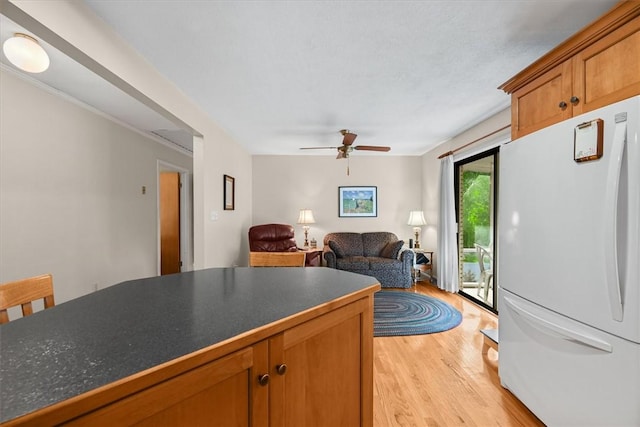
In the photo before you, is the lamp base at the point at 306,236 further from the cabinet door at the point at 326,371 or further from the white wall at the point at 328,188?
the cabinet door at the point at 326,371

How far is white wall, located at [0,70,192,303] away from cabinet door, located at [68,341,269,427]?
2825 mm

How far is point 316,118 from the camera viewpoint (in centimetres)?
356

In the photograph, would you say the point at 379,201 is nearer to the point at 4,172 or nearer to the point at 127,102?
the point at 127,102

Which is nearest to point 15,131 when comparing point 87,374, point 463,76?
point 87,374

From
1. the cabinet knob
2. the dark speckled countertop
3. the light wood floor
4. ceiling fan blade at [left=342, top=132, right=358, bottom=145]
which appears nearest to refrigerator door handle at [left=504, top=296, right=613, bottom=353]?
the light wood floor

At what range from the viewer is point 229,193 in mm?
4328

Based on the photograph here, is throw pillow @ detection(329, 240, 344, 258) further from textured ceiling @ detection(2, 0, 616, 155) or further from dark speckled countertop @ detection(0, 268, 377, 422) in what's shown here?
dark speckled countertop @ detection(0, 268, 377, 422)

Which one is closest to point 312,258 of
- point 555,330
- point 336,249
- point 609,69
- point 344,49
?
point 336,249

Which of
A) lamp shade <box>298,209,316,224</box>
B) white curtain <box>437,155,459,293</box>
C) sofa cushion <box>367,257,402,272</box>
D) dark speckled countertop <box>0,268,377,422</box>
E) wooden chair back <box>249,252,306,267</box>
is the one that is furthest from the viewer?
lamp shade <box>298,209,316,224</box>

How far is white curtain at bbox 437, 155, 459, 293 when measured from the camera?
441 centimetres

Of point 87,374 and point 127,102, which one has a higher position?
point 127,102

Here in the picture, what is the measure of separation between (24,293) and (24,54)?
1.43 metres

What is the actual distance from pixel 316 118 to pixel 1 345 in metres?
3.31

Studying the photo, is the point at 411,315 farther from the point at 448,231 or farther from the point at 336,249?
the point at 336,249
